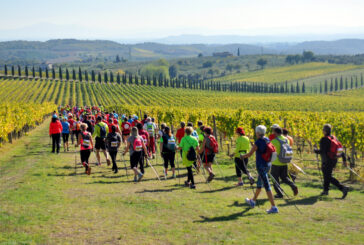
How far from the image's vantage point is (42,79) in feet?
557

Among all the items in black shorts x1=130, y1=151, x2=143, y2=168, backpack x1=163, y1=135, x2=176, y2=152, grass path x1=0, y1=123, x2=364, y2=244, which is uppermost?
backpack x1=163, y1=135, x2=176, y2=152

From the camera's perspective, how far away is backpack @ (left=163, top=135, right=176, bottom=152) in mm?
15625

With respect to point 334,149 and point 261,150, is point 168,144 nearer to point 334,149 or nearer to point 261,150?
point 261,150

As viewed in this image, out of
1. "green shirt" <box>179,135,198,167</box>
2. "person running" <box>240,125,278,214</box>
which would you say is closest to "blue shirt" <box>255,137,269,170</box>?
"person running" <box>240,125,278,214</box>

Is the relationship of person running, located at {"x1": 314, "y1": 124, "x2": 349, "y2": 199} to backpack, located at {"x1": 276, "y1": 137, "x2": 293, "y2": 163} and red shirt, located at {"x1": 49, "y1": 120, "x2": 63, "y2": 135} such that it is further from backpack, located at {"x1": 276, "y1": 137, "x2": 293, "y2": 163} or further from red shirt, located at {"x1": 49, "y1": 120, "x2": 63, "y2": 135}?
red shirt, located at {"x1": 49, "y1": 120, "x2": 63, "y2": 135}

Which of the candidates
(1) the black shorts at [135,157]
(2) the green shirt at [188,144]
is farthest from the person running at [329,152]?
(1) the black shorts at [135,157]

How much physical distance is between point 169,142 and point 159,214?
5032mm

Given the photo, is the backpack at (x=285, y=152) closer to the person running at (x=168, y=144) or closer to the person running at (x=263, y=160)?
the person running at (x=263, y=160)

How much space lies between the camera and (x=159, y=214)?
432 inches

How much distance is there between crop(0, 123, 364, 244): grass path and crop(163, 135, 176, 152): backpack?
1.43 meters

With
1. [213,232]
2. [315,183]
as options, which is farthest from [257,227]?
[315,183]

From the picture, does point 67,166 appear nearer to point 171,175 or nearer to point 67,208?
point 171,175

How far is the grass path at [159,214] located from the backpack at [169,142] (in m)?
1.43

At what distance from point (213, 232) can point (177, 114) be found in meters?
28.2
